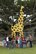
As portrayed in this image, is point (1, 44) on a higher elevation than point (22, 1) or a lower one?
lower

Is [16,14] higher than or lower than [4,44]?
higher

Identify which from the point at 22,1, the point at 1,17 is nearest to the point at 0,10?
the point at 1,17

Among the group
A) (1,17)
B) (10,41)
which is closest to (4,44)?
(10,41)

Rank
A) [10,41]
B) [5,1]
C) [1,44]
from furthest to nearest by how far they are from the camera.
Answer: [5,1] < [1,44] < [10,41]

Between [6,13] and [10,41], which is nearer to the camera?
[10,41]

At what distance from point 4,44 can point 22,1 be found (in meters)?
6.98

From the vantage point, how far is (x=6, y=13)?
2595cm

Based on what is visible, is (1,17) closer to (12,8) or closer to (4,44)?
(12,8)

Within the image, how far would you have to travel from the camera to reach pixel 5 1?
25203mm

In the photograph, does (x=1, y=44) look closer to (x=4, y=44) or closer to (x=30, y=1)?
(x=4, y=44)

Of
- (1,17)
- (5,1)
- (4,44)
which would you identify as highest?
(5,1)

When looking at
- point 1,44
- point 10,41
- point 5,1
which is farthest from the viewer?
point 5,1

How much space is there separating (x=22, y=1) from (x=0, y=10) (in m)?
2.58

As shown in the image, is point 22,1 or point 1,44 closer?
point 1,44
